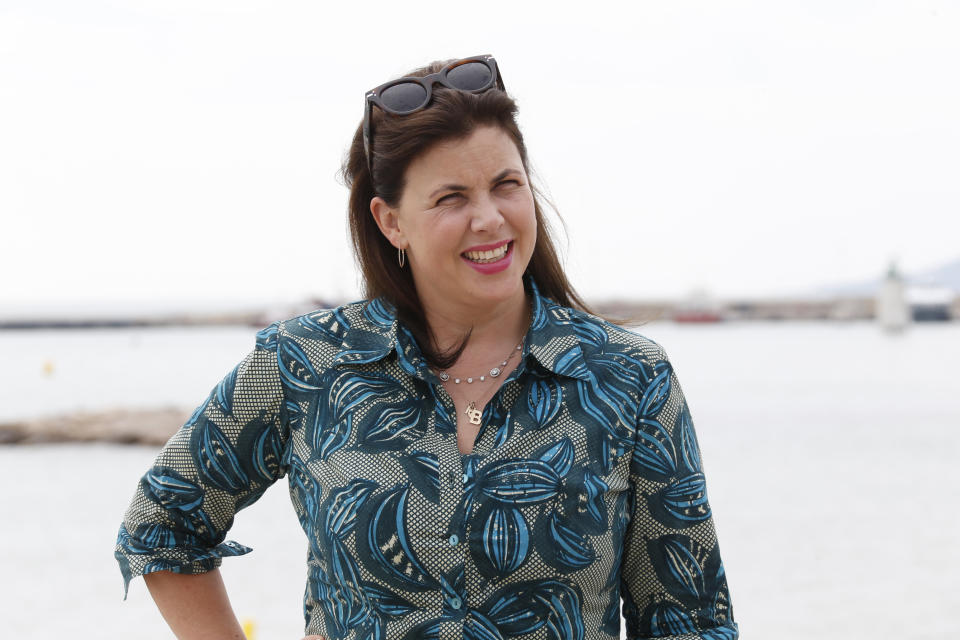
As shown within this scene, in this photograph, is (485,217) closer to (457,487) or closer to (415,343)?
(415,343)

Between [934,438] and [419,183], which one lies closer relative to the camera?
[419,183]

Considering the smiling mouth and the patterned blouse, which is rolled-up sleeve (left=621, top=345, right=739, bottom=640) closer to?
the patterned blouse

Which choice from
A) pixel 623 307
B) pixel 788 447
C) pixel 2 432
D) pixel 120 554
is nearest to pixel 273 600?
pixel 120 554

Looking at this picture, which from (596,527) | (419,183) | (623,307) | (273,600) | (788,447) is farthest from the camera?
(623,307)

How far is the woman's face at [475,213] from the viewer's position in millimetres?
1598

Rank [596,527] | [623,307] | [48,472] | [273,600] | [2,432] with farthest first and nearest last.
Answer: [623,307] < [2,432] < [48,472] < [273,600] < [596,527]

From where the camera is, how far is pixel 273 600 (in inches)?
300

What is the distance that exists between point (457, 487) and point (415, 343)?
0.91ft

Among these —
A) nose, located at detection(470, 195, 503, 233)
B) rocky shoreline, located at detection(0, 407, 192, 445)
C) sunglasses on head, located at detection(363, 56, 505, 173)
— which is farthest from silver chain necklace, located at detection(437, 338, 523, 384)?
rocky shoreline, located at detection(0, 407, 192, 445)

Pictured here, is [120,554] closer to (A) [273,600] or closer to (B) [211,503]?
(B) [211,503]

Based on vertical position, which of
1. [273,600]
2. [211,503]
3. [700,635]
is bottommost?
[273,600]

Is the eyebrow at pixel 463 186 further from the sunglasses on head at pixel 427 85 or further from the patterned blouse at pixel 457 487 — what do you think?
the patterned blouse at pixel 457 487

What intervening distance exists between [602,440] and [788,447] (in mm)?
15397

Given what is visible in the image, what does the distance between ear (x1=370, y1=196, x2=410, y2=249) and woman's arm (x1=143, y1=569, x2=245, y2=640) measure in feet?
2.07
